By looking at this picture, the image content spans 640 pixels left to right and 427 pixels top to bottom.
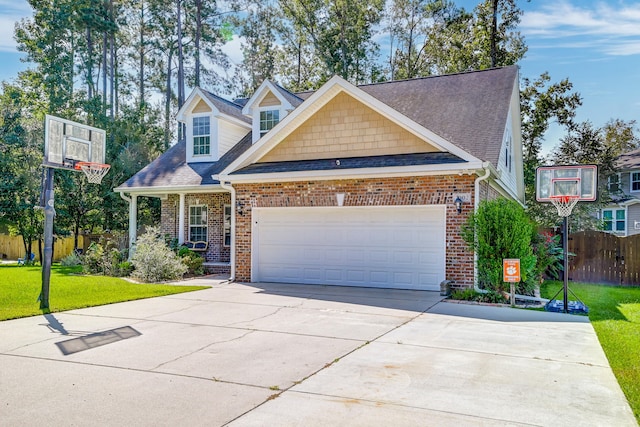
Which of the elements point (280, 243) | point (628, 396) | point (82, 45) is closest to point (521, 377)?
point (628, 396)

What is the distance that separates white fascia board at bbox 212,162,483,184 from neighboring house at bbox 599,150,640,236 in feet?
58.9

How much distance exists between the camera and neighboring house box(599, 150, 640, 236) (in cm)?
2600

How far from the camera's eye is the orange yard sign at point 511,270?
10.0 m

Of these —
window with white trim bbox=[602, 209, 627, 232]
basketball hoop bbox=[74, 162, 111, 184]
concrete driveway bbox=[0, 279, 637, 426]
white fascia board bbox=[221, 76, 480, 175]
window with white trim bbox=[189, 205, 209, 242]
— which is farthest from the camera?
window with white trim bbox=[602, 209, 627, 232]

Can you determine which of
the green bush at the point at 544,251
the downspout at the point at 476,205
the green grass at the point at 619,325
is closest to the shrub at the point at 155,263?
the downspout at the point at 476,205

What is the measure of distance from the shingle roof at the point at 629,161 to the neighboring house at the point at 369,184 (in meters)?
14.9

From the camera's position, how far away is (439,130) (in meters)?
14.5

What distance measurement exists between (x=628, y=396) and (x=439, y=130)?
34.4ft

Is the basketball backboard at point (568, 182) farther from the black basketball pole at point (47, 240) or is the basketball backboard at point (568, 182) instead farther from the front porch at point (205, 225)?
the front porch at point (205, 225)

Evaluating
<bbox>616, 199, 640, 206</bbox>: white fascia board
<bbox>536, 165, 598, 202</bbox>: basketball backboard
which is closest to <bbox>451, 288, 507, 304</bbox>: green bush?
<bbox>536, 165, 598, 202</bbox>: basketball backboard

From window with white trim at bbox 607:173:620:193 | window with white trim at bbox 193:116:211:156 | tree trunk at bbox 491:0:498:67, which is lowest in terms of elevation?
window with white trim at bbox 607:173:620:193

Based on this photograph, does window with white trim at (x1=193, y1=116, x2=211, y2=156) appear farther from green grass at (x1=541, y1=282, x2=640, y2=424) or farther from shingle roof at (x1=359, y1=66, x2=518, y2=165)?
green grass at (x1=541, y1=282, x2=640, y2=424)

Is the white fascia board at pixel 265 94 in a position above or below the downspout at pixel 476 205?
above

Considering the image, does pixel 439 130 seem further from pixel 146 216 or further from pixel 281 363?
pixel 146 216
